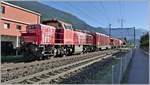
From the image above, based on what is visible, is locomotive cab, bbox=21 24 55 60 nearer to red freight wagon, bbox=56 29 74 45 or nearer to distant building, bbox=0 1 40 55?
red freight wagon, bbox=56 29 74 45

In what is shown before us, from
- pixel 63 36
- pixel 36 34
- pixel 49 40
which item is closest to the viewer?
pixel 36 34

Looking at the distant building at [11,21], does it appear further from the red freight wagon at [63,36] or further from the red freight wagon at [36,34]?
the red freight wagon at [36,34]

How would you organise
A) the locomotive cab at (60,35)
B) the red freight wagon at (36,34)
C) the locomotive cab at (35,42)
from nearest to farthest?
the locomotive cab at (35,42), the red freight wagon at (36,34), the locomotive cab at (60,35)

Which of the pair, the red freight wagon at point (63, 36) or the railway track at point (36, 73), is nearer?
the railway track at point (36, 73)

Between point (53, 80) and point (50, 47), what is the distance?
12894 millimetres

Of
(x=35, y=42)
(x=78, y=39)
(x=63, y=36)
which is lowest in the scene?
(x=35, y=42)

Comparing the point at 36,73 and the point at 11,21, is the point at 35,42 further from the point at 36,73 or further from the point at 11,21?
the point at 11,21

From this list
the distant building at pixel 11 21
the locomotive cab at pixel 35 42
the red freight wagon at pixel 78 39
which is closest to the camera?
the locomotive cab at pixel 35 42

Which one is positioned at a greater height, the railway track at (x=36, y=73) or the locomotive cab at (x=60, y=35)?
the locomotive cab at (x=60, y=35)

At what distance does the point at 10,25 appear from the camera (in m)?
46.1

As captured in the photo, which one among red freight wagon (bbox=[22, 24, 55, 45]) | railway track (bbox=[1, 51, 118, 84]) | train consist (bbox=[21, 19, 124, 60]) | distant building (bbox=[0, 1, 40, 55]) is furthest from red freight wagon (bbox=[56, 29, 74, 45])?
distant building (bbox=[0, 1, 40, 55])

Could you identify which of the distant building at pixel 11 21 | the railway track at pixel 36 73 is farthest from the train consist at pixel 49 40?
the distant building at pixel 11 21

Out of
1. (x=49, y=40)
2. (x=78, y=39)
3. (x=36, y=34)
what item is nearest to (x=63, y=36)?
(x=49, y=40)

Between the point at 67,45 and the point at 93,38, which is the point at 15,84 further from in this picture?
the point at 93,38
